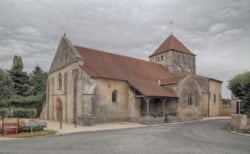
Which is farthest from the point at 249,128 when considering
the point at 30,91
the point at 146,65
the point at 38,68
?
the point at 38,68

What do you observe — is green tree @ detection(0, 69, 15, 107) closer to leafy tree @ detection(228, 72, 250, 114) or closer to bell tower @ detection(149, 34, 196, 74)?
bell tower @ detection(149, 34, 196, 74)

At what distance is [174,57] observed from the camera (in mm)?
40344

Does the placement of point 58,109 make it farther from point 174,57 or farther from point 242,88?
point 174,57

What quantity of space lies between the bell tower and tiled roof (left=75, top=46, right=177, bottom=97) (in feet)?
17.2

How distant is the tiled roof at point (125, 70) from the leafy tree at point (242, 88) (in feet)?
25.6

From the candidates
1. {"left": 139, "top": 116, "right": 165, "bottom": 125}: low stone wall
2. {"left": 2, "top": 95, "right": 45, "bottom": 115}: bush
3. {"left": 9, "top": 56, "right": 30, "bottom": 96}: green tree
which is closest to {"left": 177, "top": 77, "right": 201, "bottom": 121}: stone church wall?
{"left": 139, "top": 116, "right": 165, "bottom": 125}: low stone wall

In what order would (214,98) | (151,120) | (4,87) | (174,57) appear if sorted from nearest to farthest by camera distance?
(151,120), (4,87), (174,57), (214,98)

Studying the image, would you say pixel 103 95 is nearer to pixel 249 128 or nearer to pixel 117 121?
pixel 117 121

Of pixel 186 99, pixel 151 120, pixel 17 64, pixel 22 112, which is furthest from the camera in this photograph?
pixel 17 64

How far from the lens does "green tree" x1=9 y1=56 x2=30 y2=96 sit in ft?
140

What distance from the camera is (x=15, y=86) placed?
4281 centimetres

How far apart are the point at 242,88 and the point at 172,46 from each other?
22174 mm

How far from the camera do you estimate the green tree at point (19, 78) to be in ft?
140

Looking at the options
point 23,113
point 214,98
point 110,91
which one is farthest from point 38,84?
point 214,98
